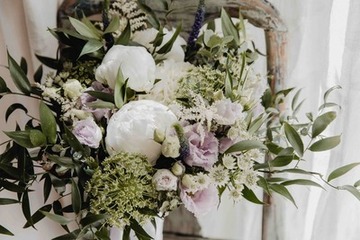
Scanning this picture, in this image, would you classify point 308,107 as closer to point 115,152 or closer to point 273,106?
point 273,106

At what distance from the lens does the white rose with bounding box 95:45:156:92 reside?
0.75m

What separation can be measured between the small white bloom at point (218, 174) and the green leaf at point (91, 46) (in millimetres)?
268

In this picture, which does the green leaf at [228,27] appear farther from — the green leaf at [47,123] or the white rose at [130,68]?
the green leaf at [47,123]

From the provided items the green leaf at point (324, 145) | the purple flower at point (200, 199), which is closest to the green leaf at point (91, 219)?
the purple flower at point (200, 199)

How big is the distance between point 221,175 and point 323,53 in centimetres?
40

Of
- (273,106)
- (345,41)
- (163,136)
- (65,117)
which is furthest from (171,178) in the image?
(345,41)

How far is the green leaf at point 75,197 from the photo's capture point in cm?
72

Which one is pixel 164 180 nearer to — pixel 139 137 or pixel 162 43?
pixel 139 137

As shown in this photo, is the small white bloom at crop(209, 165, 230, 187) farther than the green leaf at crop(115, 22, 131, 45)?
No

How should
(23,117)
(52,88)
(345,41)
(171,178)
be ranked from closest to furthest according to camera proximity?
(171,178) < (52,88) < (345,41) < (23,117)

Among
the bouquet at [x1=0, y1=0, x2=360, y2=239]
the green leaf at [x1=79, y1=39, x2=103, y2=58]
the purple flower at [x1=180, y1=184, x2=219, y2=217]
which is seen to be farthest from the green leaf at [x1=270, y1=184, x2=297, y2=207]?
the green leaf at [x1=79, y1=39, x2=103, y2=58]

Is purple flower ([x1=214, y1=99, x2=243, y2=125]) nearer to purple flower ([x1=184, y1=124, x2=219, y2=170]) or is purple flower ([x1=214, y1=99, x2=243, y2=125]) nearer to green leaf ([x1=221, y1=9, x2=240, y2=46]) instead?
purple flower ([x1=184, y1=124, x2=219, y2=170])

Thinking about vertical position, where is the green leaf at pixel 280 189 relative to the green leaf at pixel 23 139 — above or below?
below

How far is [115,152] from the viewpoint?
72cm
